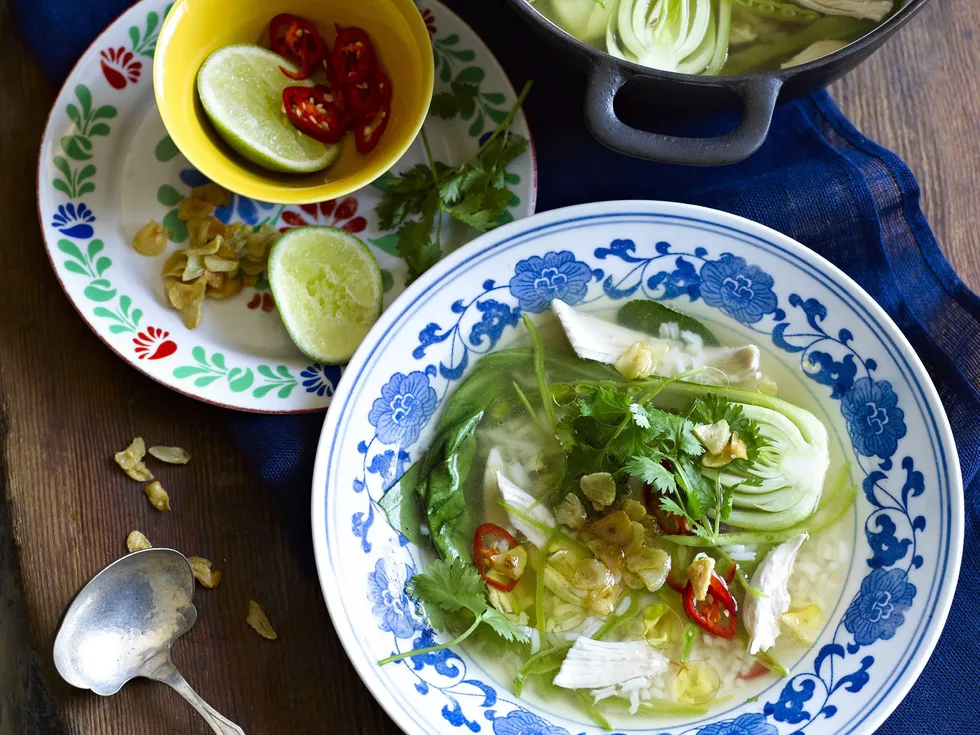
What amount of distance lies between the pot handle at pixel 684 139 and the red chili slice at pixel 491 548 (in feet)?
2.31

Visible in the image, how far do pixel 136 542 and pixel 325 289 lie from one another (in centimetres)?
59

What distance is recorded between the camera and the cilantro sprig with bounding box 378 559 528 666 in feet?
5.07

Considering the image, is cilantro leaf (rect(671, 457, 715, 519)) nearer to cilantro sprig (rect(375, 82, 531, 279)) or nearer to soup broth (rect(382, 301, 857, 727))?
soup broth (rect(382, 301, 857, 727))

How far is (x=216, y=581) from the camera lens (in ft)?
5.44

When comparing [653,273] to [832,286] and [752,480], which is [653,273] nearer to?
[832,286]

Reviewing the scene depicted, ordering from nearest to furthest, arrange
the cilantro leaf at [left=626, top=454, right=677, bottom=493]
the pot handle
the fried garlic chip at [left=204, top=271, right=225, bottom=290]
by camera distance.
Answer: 1. the pot handle
2. the cilantro leaf at [left=626, top=454, right=677, bottom=493]
3. the fried garlic chip at [left=204, top=271, right=225, bottom=290]

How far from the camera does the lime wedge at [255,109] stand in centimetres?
163

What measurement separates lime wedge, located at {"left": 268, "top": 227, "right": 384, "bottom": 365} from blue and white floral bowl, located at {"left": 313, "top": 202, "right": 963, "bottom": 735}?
14 cm

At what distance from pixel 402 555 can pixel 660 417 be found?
20.7 inches

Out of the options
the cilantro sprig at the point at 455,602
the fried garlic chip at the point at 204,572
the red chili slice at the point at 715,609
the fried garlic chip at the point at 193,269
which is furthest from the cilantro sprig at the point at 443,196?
the red chili slice at the point at 715,609

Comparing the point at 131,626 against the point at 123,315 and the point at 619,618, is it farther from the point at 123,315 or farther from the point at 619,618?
the point at 619,618

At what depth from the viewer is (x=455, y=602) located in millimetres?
1559

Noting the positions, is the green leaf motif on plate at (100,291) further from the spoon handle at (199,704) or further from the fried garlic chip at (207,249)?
the spoon handle at (199,704)

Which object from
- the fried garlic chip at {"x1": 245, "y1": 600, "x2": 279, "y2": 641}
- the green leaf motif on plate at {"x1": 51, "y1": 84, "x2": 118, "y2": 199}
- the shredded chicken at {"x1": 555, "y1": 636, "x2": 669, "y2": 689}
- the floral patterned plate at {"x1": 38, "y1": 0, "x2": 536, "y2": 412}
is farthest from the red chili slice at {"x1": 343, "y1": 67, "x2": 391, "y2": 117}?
the shredded chicken at {"x1": 555, "y1": 636, "x2": 669, "y2": 689}
